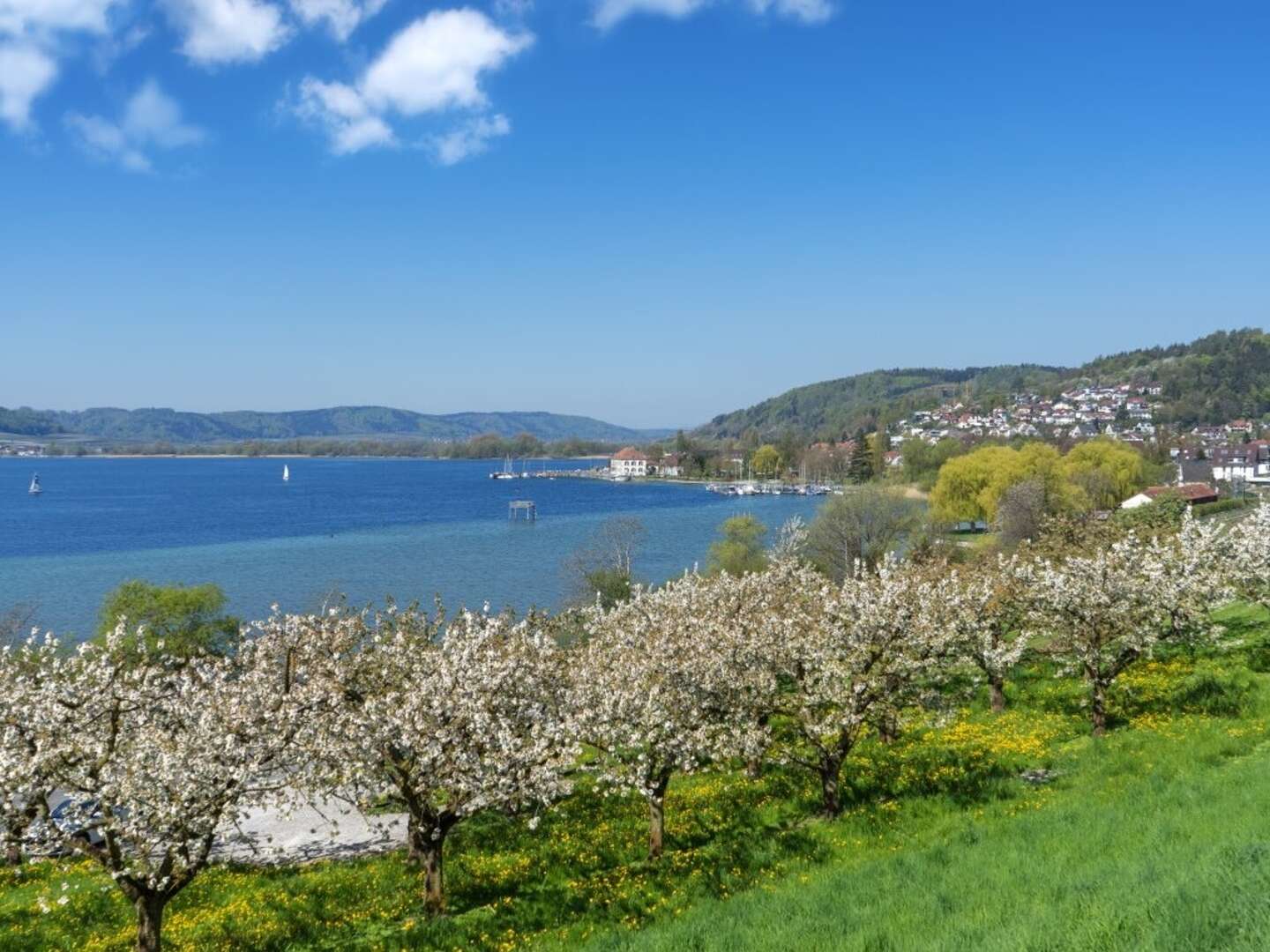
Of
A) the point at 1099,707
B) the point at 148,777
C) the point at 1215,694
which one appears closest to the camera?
the point at 148,777

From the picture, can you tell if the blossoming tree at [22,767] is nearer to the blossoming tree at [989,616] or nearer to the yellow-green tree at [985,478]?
the blossoming tree at [989,616]

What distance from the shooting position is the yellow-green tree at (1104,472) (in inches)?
3538

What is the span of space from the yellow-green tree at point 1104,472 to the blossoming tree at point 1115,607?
218ft

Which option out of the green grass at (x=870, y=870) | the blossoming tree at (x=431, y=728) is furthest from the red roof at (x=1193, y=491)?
the blossoming tree at (x=431, y=728)

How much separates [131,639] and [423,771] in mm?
29148

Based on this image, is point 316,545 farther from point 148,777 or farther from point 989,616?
point 148,777

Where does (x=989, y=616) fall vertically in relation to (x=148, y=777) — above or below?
below

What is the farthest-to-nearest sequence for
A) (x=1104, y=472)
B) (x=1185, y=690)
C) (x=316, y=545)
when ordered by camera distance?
(x=316, y=545)
(x=1104, y=472)
(x=1185, y=690)

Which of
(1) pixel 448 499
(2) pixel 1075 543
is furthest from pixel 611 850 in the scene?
(1) pixel 448 499

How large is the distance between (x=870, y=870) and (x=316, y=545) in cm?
10012

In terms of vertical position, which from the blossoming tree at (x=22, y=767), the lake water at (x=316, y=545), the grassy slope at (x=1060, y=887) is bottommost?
the lake water at (x=316, y=545)

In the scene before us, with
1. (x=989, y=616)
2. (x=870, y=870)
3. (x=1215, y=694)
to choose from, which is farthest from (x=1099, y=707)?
(x=870, y=870)

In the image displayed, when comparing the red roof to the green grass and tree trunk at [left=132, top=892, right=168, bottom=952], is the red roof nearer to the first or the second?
the green grass

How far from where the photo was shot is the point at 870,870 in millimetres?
14500
